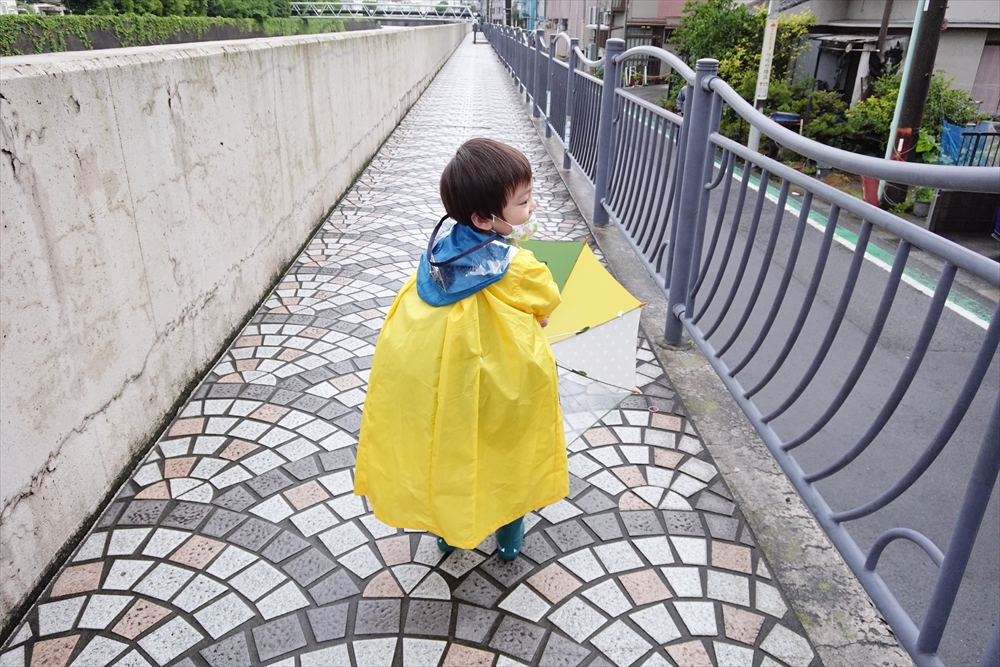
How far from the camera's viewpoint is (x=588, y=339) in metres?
2.39

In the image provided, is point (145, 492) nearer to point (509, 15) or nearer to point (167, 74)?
point (167, 74)

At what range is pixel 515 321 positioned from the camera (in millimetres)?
1968

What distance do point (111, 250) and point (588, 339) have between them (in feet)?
5.87

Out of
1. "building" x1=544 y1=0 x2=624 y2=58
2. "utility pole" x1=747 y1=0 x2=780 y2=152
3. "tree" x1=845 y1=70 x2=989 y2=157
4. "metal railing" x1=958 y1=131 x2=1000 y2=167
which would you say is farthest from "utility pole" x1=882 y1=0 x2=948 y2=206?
"building" x1=544 y1=0 x2=624 y2=58

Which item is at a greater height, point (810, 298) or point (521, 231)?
point (521, 231)

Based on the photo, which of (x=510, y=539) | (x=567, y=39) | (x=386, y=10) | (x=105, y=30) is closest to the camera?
(x=510, y=539)

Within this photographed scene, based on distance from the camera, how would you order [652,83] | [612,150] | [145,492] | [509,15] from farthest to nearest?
1. [509,15]
2. [652,83]
3. [612,150]
4. [145,492]

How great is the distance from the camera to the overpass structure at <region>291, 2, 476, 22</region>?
172 ft

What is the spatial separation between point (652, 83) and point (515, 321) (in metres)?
27.5

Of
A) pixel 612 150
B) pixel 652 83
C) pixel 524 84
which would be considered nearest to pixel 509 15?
pixel 652 83

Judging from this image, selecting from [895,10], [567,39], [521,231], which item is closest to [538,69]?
[567,39]

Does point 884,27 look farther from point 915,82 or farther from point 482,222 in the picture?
point 482,222

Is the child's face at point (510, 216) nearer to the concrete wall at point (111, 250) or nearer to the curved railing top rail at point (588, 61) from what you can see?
the concrete wall at point (111, 250)

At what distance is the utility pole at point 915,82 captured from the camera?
26.7 feet
